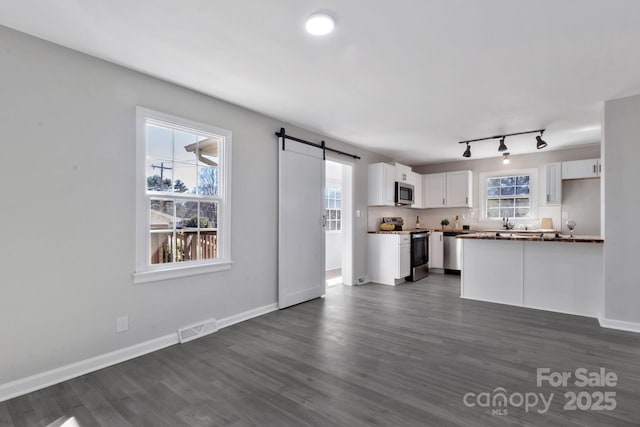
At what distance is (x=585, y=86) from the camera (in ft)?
9.98

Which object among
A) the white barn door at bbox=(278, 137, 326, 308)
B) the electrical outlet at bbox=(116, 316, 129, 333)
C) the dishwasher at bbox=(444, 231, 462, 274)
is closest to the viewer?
the electrical outlet at bbox=(116, 316, 129, 333)

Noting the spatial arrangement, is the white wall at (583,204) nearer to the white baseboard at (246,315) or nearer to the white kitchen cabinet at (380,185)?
the white kitchen cabinet at (380,185)

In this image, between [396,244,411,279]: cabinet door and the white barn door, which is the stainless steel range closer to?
[396,244,411,279]: cabinet door

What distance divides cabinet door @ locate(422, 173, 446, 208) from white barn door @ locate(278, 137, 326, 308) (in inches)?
138

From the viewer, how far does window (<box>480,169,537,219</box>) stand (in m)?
6.18

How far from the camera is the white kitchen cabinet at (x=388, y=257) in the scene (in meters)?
5.53

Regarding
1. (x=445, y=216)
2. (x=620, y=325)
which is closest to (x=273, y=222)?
(x=620, y=325)

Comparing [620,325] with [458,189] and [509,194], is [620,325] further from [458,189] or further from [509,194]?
[458,189]

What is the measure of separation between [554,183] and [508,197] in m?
0.86

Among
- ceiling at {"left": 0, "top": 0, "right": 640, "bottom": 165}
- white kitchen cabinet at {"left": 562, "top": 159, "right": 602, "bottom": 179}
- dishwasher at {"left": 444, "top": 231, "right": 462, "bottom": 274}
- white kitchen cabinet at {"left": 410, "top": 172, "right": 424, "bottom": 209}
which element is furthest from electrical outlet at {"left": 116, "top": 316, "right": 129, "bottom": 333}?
white kitchen cabinet at {"left": 562, "top": 159, "right": 602, "bottom": 179}

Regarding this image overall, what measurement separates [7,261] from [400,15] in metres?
3.07

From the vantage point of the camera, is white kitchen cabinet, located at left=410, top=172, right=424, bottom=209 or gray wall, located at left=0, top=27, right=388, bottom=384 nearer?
gray wall, located at left=0, top=27, right=388, bottom=384

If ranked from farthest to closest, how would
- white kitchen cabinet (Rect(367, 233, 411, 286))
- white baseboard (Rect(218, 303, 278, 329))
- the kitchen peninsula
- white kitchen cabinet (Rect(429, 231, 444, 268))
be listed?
white kitchen cabinet (Rect(429, 231, 444, 268)), white kitchen cabinet (Rect(367, 233, 411, 286)), the kitchen peninsula, white baseboard (Rect(218, 303, 278, 329))

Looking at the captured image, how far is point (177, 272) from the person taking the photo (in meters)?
3.01
